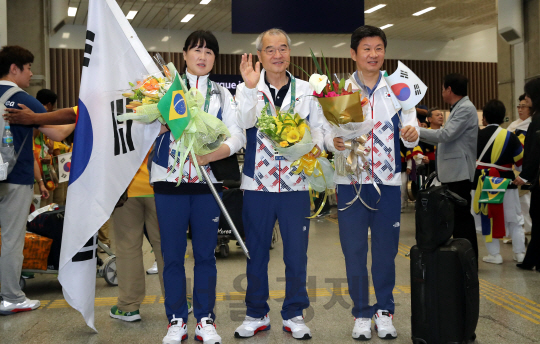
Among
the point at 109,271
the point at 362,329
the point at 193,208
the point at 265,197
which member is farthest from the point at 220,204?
the point at 109,271

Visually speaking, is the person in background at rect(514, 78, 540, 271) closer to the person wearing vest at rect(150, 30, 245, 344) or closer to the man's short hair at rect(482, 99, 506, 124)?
the man's short hair at rect(482, 99, 506, 124)

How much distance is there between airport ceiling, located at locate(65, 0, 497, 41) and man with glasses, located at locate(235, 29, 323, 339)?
9285mm

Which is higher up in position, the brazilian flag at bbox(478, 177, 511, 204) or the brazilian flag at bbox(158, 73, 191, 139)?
the brazilian flag at bbox(158, 73, 191, 139)

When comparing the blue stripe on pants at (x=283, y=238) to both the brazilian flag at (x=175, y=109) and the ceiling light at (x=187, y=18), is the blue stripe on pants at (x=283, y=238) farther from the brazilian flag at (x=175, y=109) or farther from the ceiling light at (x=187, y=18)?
the ceiling light at (x=187, y=18)

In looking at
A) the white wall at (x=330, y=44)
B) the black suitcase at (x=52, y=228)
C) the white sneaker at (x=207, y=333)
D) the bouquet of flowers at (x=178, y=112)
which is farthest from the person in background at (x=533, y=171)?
the white wall at (x=330, y=44)

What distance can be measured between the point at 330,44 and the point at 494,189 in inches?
454

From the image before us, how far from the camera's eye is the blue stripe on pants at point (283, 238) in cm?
297

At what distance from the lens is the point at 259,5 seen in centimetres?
809

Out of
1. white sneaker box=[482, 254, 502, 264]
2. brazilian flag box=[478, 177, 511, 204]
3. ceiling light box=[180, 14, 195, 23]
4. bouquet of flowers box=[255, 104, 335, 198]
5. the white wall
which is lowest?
white sneaker box=[482, 254, 502, 264]

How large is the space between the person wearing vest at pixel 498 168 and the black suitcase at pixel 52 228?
3.82 m

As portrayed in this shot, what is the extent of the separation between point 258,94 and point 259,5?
5.55 m

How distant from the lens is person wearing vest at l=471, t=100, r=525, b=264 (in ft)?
16.8

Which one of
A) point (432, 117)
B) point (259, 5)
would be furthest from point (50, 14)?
point (432, 117)

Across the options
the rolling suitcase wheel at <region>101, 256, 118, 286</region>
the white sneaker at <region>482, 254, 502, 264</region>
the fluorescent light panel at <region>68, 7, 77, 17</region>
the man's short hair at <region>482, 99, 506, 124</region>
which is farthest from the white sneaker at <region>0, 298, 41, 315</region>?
the fluorescent light panel at <region>68, 7, 77, 17</region>
